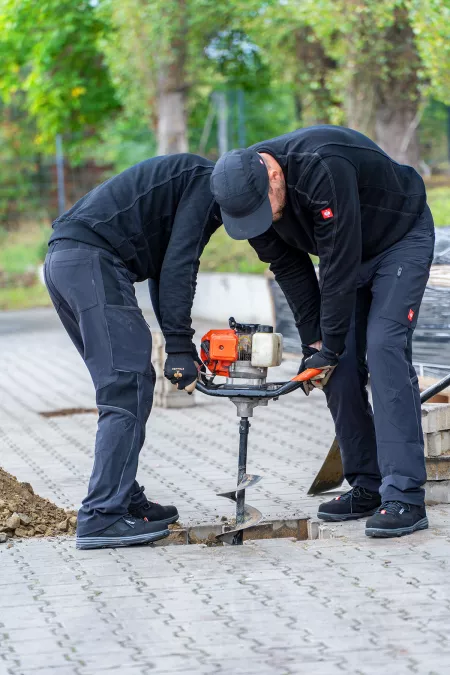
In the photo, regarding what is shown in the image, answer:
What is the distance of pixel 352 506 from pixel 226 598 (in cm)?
128

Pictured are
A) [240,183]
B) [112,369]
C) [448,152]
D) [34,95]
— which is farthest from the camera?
[34,95]

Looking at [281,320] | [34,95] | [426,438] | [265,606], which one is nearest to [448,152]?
[34,95]

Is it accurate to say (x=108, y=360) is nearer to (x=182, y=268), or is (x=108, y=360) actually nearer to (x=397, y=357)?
(x=182, y=268)

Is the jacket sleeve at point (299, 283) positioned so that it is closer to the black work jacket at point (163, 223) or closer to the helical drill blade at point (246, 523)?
the black work jacket at point (163, 223)

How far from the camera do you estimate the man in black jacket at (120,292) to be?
15.4ft

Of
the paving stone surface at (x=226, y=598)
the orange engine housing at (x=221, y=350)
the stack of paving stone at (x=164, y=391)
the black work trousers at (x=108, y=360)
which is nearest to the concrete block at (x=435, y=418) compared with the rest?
the paving stone surface at (x=226, y=598)

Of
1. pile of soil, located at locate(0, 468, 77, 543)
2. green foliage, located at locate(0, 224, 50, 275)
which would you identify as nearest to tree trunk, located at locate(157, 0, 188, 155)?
green foliage, located at locate(0, 224, 50, 275)

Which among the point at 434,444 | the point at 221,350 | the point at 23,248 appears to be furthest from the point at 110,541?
the point at 23,248

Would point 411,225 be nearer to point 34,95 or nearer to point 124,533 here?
point 124,533

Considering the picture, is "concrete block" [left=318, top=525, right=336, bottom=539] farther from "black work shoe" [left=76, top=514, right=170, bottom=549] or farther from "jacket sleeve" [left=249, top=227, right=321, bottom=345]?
"jacket sleeve" [left=249, top=227, right=321, bottom=345]

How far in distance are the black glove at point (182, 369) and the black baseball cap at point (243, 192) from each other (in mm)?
572

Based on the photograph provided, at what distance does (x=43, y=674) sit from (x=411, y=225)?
8.49 feet

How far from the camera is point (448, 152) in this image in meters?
19.7

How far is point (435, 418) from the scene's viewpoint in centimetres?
540
